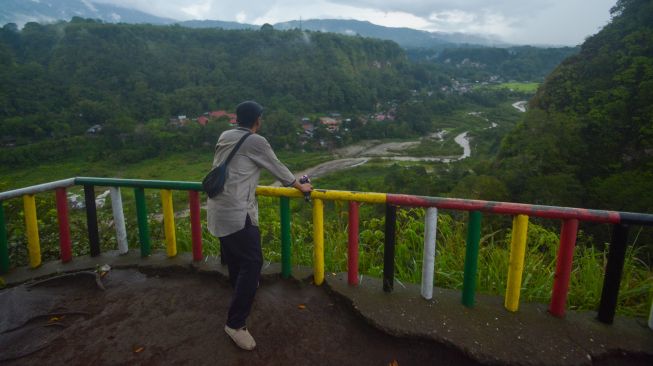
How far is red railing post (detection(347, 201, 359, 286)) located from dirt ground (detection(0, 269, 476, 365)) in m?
0.20

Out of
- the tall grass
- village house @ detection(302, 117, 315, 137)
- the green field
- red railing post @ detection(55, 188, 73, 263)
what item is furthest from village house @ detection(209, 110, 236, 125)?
the green field

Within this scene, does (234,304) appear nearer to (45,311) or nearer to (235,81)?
(45,311)

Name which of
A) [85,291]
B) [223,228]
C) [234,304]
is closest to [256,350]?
[234,304]

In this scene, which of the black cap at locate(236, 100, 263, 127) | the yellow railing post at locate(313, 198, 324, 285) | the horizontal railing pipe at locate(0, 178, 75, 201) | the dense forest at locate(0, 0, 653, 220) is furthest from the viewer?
the dense forest at locate(0, 0, 653, 220)

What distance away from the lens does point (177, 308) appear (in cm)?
268

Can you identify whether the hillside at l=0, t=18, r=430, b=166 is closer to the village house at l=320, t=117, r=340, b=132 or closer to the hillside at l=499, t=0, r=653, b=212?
the village house at l=320, t=117, r=340, b=132

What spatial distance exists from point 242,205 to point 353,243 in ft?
2.78

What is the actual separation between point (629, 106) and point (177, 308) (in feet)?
89.1

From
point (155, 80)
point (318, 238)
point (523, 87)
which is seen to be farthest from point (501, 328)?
point (523, 87)

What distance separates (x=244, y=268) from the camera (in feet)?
7.69

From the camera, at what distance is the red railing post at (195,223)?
3.05 m

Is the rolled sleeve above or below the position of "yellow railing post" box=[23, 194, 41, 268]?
above

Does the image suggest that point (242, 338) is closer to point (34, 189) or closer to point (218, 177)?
point (218, 177)

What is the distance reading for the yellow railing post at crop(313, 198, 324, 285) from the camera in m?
2.73
